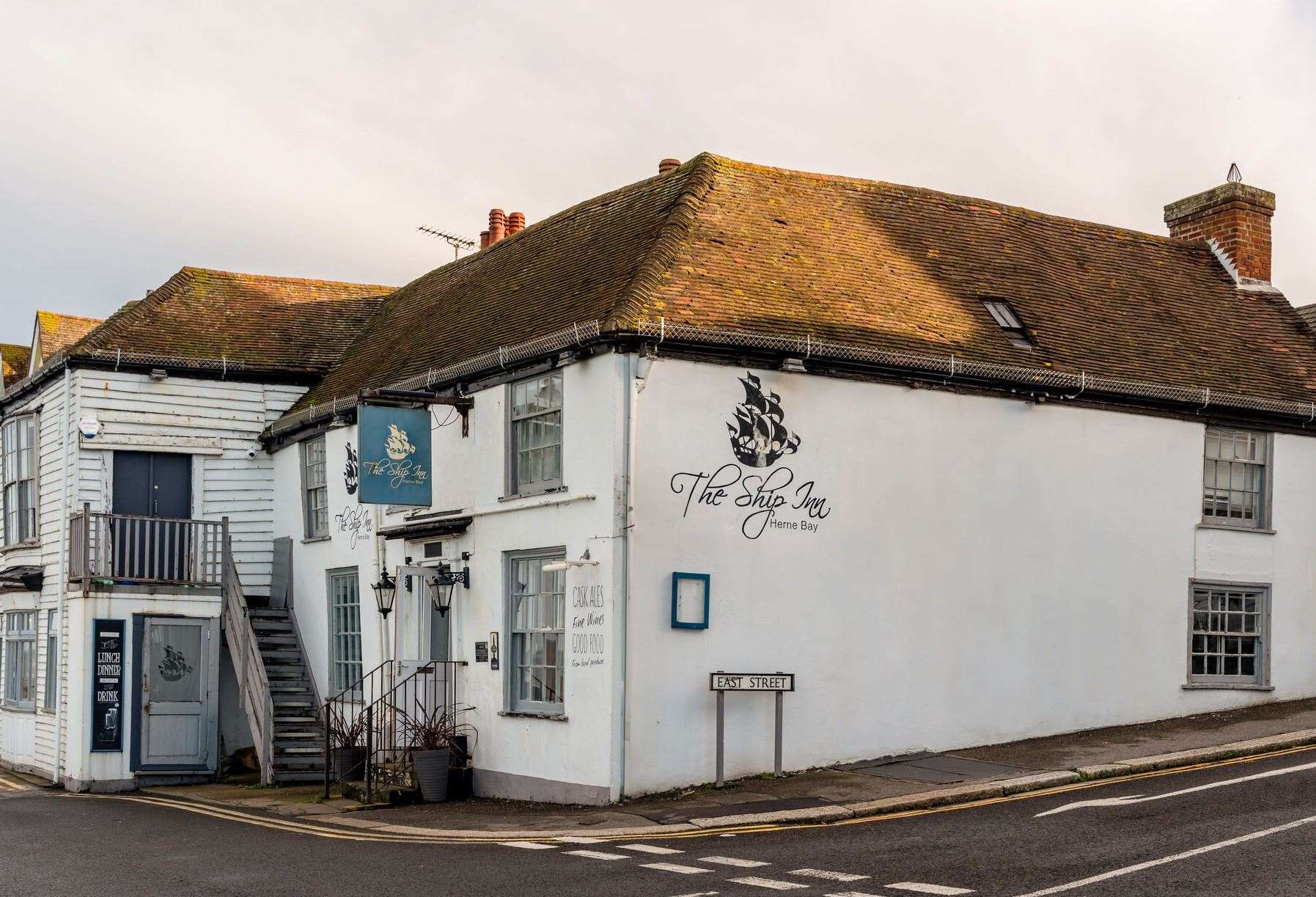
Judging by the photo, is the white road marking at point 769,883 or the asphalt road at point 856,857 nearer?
the asphalt road at point 856,857

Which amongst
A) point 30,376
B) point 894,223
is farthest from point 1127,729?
point 30,376

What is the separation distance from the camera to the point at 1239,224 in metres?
23.6

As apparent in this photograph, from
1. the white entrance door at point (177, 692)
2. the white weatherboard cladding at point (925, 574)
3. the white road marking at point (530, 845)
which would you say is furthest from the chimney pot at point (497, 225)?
the white road marking at point (530, 845)

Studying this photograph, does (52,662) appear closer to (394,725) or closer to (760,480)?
(394,725)

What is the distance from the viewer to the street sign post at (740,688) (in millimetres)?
15672

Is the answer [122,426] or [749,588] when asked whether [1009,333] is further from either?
[122,426]

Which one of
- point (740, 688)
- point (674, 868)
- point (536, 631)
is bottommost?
point (674, 868)

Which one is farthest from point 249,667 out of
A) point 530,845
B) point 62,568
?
point 530,845

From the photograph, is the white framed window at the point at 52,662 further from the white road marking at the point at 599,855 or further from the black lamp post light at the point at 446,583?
the white road marking at the point at 599,855

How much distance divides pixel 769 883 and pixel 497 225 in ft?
68.4

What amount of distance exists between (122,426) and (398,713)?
7.47 meters

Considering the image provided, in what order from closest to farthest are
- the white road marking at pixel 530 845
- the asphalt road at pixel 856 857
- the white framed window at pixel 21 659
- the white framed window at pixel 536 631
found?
the asphalt road at pixel 856 857, the white road marking at pixel 530 845, the white framed window at pixel 536 631, the white framed window at pixel 21 659

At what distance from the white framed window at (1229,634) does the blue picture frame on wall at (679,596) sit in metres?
7.06

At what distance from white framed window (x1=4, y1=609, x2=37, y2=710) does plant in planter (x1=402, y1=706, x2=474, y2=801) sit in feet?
32.5
